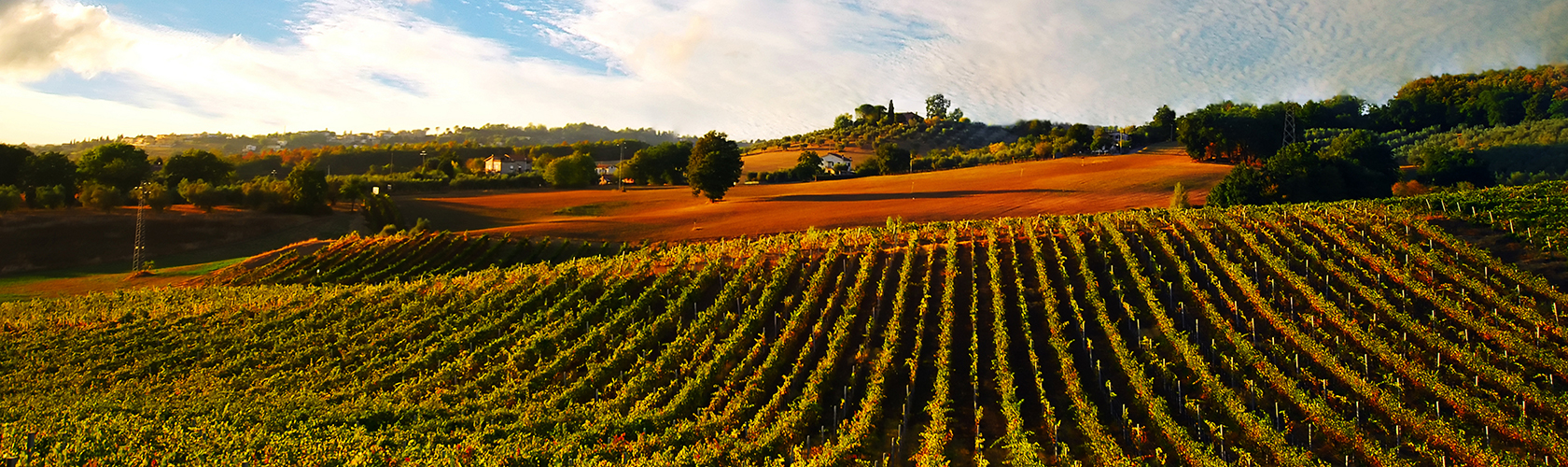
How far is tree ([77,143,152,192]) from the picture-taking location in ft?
222

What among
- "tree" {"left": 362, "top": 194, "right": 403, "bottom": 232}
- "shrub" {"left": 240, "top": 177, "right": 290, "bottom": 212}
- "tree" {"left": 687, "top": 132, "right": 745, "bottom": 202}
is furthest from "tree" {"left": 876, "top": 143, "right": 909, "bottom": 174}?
"shrub" {"left": 240, "top": 177, "right": 290, "bottom": 212}

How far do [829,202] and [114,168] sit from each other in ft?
188

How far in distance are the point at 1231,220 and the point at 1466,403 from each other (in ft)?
41.5

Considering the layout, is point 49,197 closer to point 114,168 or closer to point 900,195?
point 114,168

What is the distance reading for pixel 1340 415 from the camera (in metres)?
16.3

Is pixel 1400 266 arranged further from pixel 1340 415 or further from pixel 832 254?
pixel 832 254

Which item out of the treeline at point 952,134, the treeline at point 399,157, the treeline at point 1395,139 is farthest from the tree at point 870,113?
the treeline at point 1395,139

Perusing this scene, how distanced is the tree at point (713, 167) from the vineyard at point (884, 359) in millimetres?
31750

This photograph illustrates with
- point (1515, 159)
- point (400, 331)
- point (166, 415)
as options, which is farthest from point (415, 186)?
point (1515, 159)

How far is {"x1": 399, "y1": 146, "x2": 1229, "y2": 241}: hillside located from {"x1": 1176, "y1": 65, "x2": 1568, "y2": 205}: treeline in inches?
194

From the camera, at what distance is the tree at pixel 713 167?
62812 mm

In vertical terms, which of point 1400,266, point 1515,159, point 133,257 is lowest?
point 133,257

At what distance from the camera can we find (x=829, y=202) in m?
60.7

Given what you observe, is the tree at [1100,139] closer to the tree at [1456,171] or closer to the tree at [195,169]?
the tree at [1456,171]
